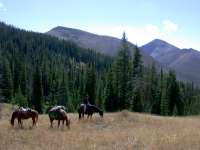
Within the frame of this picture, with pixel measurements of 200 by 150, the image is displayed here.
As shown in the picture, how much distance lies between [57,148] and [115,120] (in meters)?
15.7

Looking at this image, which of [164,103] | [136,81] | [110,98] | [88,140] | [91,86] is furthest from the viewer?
[91,86]

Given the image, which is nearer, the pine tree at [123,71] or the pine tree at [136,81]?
the pine tree at [123,71]

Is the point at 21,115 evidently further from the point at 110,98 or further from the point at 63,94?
the point at 63,94

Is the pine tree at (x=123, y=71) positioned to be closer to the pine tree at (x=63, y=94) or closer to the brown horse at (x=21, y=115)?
the brown horse at (x=21, y=115)

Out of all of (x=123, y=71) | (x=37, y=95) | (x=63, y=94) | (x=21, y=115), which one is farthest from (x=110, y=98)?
(x=63, y=94)

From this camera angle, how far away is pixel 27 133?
26.6 metres

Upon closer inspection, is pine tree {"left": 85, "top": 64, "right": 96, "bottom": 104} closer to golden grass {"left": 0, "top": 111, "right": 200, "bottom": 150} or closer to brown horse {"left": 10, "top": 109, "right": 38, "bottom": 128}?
brown horse {"left": 10, "top": 109, "right": 38, "bottom": 128}

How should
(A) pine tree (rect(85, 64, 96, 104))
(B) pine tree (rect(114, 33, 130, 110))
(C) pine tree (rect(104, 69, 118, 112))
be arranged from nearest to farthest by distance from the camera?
(B) pine tree (rect(114, 33, 130, 110)) < (C) pine tree (rect(104, 69, 118, 112)) < (A) pine tree (rect(85, 64, 96, 104))

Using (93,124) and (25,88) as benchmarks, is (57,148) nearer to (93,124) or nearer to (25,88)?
(93,124)

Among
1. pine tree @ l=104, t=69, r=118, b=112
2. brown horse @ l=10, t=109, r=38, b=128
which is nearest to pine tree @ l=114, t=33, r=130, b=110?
pine tree @ l=104, t=69, r=118, b=112

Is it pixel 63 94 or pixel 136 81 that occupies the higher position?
pixel 136 81

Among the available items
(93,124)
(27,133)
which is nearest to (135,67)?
(93,124)

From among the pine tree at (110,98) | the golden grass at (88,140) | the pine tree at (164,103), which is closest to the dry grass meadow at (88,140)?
the golden grass at (88,140)

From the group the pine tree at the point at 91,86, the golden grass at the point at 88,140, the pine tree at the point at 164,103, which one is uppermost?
the pine tree at the point at 91,86
